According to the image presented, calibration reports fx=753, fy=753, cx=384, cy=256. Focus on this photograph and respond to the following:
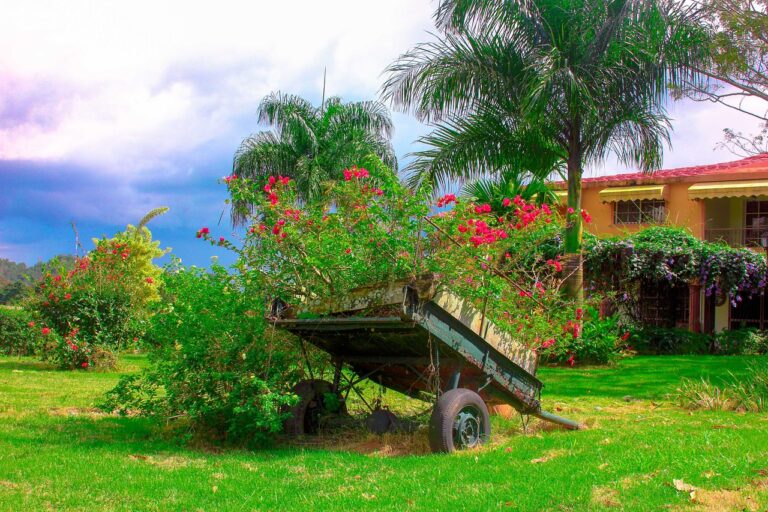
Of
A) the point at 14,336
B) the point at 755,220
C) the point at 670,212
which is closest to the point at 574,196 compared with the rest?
the point at 670,212

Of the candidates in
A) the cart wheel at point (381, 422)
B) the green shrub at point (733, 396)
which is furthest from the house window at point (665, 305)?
the cart wheel at point (381, 422)

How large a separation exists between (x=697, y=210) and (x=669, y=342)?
682 centimetres

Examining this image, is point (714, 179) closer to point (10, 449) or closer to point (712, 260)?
point (712, 260)

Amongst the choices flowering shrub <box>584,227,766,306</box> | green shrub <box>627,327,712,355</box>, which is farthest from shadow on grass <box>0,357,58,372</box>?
green shrub <box>627,327,712,355</box>

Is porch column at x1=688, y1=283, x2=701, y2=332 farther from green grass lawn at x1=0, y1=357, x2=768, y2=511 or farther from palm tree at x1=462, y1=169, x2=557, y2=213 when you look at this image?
green grass lawn at x1=0, y1=357, x2=768, y2=511

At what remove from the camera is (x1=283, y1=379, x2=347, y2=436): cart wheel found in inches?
312

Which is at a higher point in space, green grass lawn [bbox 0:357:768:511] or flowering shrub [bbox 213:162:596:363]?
flowering shrub [bbox 213:162:596:363]

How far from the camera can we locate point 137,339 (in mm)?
18172

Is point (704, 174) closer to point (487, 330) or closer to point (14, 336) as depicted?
point (487, 330)

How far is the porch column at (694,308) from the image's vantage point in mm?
23344

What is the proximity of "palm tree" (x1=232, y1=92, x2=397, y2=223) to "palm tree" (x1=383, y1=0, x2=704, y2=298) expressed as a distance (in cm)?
1216

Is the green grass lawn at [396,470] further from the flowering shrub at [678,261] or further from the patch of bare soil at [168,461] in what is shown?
the flowering shrub at [678,261]

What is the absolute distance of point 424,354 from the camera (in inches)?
299

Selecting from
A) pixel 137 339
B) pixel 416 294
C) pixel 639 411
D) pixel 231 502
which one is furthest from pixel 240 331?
pixel 137 339
